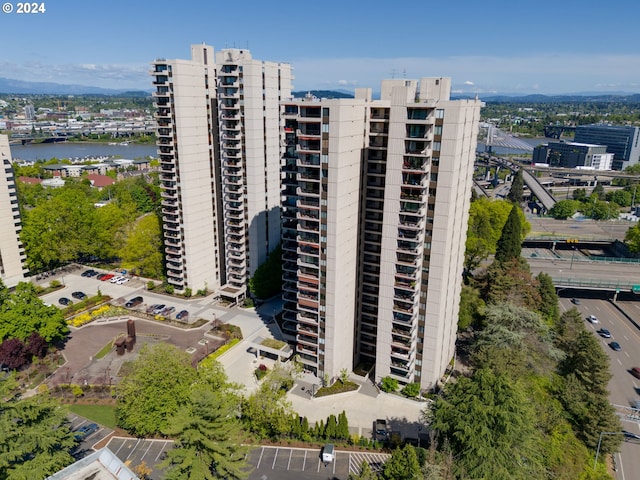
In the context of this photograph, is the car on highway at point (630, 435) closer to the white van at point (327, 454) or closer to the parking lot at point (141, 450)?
the white van at point (327, 454)

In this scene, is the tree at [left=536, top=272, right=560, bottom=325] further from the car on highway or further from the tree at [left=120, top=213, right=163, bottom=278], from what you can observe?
the tree at [left=120, top=213, right=163, bottom=278]

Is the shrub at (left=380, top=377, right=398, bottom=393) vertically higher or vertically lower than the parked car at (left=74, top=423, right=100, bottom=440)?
higher

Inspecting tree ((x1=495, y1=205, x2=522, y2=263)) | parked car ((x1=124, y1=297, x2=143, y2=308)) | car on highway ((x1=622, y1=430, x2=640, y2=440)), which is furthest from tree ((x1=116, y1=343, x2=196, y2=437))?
tree ((x1=495, y1=205, x2=522, y2=263))

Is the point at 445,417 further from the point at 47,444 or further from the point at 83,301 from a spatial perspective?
the point at 83,301

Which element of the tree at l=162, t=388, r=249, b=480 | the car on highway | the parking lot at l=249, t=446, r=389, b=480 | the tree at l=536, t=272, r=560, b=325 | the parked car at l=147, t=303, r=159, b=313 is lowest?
the car on highway

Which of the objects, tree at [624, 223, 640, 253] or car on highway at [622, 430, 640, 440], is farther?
tree at [624, 223, 640, 253]

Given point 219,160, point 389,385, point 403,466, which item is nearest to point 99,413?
point 389,385
